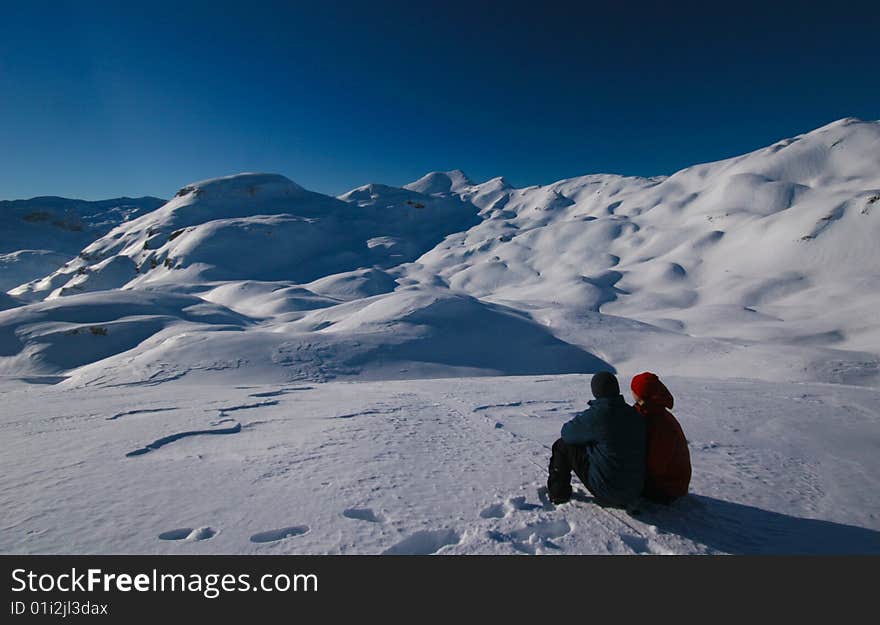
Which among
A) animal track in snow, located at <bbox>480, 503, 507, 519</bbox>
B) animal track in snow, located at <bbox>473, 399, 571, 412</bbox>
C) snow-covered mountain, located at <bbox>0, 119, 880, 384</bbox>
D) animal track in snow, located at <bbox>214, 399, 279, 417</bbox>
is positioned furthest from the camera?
snow-covered mountain, located at <bbox>0, 119, 880, 384</bbox>

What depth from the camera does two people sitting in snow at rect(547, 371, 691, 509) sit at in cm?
279

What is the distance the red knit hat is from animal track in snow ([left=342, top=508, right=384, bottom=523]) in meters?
2.01

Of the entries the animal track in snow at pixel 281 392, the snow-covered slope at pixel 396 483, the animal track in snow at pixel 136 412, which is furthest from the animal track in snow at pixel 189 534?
the animal track in snow at pixel 281 392

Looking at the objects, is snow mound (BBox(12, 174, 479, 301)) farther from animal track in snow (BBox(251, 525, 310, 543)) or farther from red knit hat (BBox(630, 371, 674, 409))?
red knit hat (BBox(630, 371, 674, 409))

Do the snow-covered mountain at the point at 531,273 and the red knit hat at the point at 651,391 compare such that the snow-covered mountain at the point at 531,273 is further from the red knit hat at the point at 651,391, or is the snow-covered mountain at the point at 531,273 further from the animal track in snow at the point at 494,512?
the red knit hat at the point at 651,391

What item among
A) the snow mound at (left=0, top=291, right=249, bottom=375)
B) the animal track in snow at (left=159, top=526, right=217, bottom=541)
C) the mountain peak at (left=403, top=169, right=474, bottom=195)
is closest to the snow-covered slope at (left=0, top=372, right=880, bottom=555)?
the animal track in snow at (left=159, top=526, right=217, bottom=541)

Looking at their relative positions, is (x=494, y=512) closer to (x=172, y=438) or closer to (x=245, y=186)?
(x=172, y=438)

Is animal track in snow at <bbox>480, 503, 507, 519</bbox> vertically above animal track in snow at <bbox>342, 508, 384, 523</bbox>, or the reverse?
animal track in snow at <bbox>342, 508, 384, 523</bbox>

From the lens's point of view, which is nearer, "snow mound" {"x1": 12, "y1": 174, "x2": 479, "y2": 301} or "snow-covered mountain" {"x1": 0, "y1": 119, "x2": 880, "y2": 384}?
"snow-covered mountain" {"x1": 0, "y1": 119, "x2": 880, "y2": 384}

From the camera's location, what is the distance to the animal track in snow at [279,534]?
2.68 m

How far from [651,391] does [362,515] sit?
222 cm

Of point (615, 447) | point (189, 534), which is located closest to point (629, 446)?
point (615, 447)

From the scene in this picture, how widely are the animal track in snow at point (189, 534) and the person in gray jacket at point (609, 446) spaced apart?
247cm

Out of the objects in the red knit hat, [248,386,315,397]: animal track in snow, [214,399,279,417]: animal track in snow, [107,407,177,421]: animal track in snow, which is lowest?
[248,386,315,397]: animal track in snow
